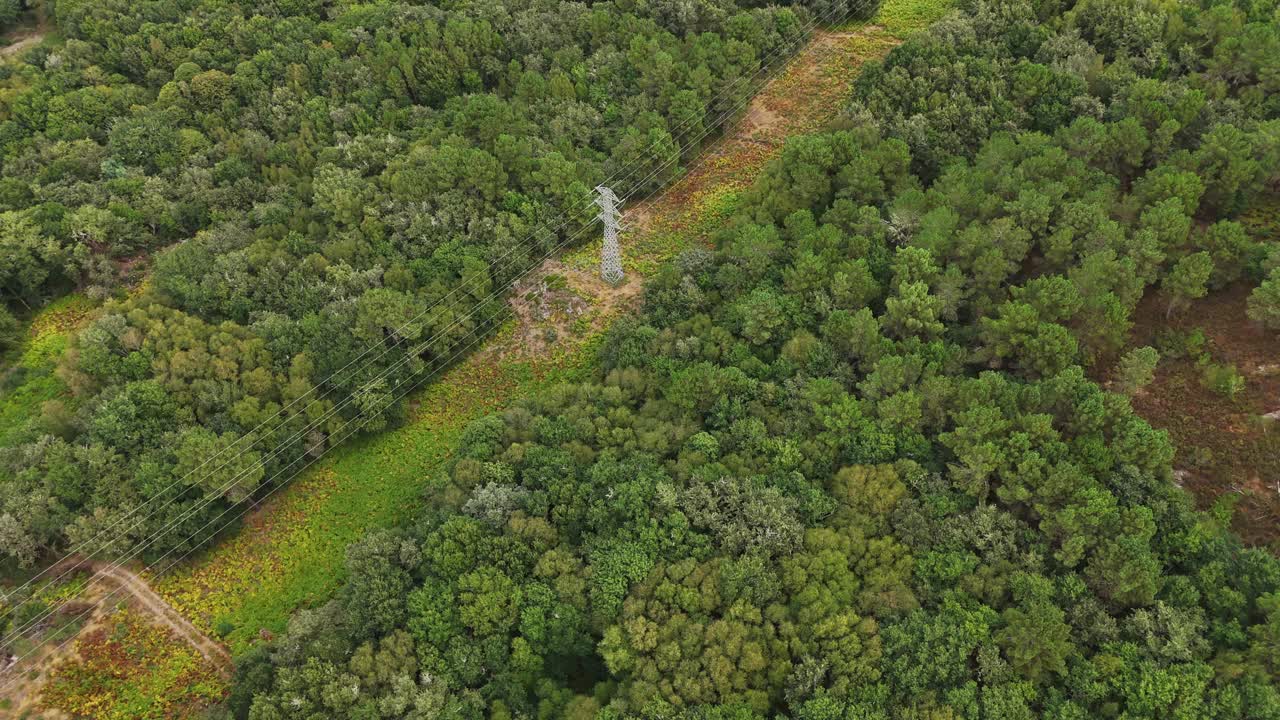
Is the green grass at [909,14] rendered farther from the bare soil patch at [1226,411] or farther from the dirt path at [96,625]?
the dirt path at [96,625]

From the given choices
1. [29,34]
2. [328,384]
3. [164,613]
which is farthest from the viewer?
[29,34]

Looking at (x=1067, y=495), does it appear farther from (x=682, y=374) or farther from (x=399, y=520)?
(x=399, y=520)

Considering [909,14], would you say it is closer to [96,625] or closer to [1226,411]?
[1226,411]

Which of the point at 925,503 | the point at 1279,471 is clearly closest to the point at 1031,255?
the point at 1279,471

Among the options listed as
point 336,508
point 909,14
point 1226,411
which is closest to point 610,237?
point 336,508

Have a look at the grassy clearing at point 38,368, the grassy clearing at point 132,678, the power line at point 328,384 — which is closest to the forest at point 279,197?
the power line at point 328,384
